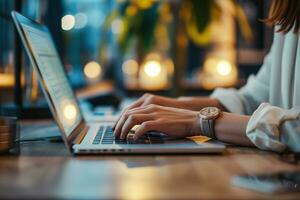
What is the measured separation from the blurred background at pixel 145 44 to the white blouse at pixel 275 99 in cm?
62

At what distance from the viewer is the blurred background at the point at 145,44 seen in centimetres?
206

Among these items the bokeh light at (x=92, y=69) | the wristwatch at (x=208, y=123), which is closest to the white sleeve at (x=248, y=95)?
the wristwatch at (x=208, y=123)

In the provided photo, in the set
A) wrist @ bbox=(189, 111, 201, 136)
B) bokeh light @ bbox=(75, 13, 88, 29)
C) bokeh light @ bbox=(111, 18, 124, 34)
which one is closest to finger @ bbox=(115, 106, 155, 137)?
wrist @ bbox=(189, 111, 201, 136)

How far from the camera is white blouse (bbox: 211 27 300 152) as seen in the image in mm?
903

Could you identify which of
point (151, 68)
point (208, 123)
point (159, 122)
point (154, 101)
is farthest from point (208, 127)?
point (151, 68)

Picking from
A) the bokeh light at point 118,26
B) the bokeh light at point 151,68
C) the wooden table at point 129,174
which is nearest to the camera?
the wooden table at point 129,174

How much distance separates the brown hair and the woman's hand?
1.31 feet

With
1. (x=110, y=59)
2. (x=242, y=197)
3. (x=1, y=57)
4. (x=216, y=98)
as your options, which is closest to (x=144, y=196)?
(x=242, y=197)

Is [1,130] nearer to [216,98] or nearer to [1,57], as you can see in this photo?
[216,98]

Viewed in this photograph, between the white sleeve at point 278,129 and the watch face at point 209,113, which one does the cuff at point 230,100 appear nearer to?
the watch face at point 209,113

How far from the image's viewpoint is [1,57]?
213 centimetres

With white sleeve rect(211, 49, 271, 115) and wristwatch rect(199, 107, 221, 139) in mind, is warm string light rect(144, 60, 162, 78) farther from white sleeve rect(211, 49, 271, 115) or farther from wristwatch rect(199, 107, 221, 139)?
wristwatch rect(199, 107, 221, 139)

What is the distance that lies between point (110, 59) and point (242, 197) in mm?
4739

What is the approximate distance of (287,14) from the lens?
1.22 metres
